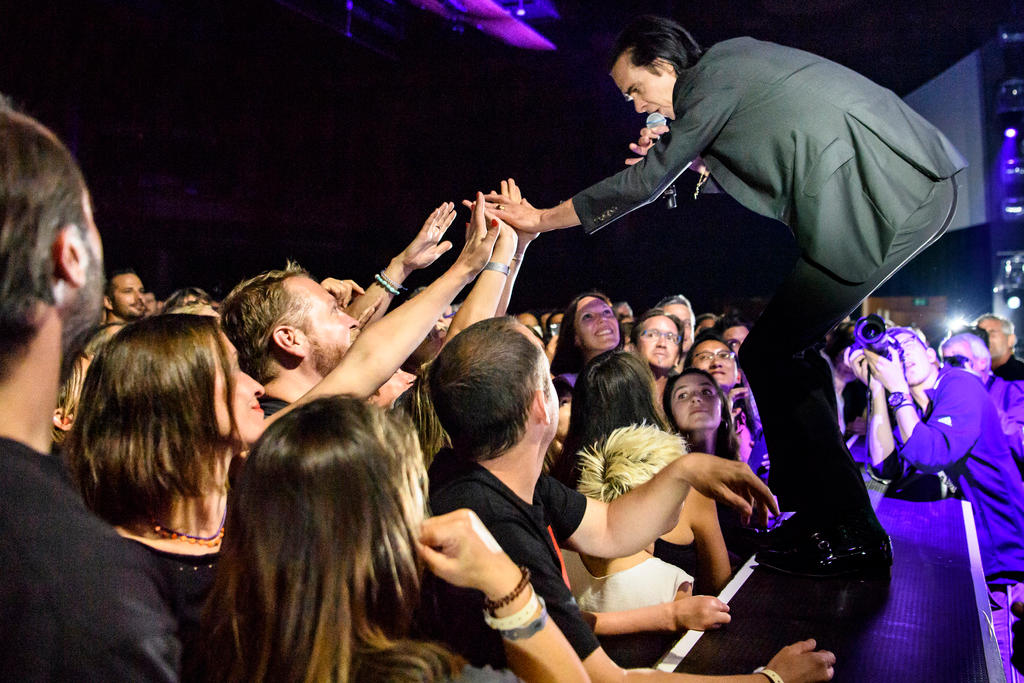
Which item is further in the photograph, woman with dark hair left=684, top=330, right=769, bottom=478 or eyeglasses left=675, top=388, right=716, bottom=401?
woman with dark hair left=684, top=330, right=769, bottom=478

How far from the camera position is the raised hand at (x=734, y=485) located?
55.1 inches

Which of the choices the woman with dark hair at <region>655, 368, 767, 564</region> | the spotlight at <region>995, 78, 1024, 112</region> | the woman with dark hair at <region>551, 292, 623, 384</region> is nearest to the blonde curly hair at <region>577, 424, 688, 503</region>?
the woman with dark hair at <region>655, 368, 767, 564</region>

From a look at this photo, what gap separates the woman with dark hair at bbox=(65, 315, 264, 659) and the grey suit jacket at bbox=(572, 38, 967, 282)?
1.21 meters

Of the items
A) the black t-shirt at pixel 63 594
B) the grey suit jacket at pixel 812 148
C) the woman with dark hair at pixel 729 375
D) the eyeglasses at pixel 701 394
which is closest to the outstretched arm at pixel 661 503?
the grey suit jacket at pixel 812 148

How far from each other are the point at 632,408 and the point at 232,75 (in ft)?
18.9

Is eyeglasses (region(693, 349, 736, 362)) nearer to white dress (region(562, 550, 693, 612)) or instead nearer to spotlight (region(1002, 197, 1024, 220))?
white dress (region(562, 550, 693, 612))

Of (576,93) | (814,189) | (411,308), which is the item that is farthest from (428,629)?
(576,93)

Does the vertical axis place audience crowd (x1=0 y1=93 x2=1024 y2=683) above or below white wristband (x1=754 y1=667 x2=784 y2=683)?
above

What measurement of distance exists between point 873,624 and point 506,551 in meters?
0.91

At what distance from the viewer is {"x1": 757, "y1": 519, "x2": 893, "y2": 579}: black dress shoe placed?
6.50 ft

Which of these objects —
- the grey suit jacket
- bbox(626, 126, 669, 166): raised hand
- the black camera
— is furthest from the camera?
the black camera

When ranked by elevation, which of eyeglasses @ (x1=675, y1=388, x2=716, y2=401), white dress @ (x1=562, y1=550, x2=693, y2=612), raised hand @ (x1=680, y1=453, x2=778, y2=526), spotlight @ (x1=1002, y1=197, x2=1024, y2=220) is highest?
spotlight @ (x1=1002, y1=197, x2=1024, y2=220)

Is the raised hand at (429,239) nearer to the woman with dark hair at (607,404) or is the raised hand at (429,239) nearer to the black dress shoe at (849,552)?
the woman with dark hair at (607,404)

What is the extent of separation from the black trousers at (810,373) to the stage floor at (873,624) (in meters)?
0.21
